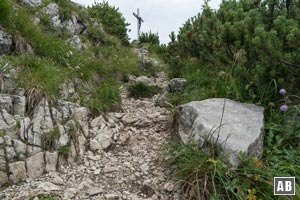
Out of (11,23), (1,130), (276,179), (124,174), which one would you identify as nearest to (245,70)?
(276,179)

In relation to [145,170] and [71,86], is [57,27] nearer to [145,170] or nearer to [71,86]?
[71,86]

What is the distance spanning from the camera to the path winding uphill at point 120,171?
12.4 feet

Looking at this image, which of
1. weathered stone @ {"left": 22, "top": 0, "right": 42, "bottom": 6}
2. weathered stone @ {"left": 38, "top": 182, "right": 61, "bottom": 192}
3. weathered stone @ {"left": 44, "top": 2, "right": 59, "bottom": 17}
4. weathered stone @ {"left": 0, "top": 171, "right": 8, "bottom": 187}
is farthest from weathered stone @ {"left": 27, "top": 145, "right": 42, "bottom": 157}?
weathered stone @ {"left": 22, "top": 0, "right": 42, "bottom": 6}

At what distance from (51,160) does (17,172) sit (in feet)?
1.51

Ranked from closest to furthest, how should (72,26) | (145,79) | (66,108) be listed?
(66,108)
(145,79)
(72,26)

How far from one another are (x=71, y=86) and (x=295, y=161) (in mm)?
3982

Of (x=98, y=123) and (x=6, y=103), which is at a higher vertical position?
(x=6, y=103)

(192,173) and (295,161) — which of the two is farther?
(295,161)

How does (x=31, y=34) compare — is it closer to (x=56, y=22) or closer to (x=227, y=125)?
(x=56, y=22)

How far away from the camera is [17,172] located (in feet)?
12.9

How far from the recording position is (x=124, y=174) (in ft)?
14.0

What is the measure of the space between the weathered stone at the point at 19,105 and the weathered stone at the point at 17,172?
876mm

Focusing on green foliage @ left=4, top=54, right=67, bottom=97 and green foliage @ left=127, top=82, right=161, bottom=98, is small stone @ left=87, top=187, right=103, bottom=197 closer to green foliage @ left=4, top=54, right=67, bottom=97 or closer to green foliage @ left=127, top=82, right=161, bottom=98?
green foliage @ left=4, top=54, right=67, bottom=97

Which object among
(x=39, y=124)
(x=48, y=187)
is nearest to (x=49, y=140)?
(x=39, y=124)
